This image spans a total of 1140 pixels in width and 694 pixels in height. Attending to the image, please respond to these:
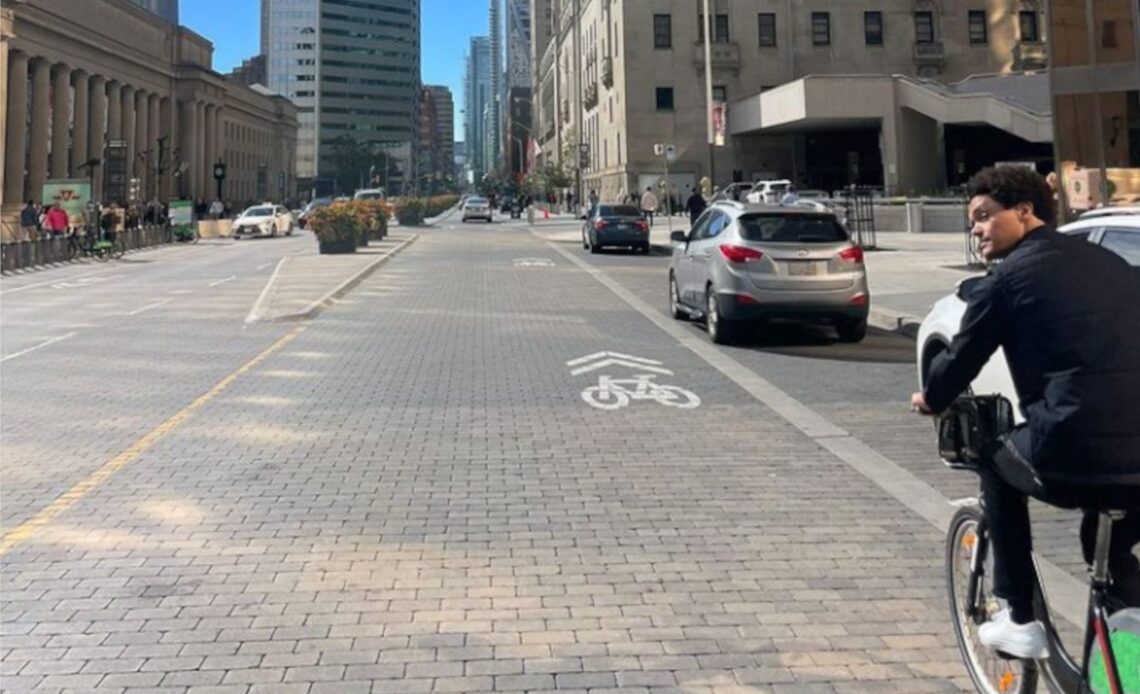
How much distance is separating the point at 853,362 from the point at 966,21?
60212 mm

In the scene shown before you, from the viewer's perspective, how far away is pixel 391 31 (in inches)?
7643

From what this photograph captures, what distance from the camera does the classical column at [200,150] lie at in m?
104

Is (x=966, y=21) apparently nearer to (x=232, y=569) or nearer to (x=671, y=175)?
(x=671, y=175)

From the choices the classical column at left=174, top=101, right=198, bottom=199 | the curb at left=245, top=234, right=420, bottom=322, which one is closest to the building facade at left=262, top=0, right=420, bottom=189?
the classical column at left=174, top=101, right=198, bottom=199

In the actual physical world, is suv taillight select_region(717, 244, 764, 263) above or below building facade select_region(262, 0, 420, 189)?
below

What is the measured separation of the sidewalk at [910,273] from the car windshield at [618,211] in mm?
1664

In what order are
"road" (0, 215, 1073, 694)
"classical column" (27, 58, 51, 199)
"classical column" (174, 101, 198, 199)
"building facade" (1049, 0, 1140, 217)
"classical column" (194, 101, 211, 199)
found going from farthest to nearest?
"classical column" (194, 101, 211, 199) → "classical column" (174, 101, 198, 199) → "classical column" (27, 58, 51, 199) → "building facade" (1049, 0, 1140, 217) → "road" (0, 215, 1073, 694)

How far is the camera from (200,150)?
105500 mm


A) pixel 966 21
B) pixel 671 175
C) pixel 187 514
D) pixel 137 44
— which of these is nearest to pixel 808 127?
pixel 671 175

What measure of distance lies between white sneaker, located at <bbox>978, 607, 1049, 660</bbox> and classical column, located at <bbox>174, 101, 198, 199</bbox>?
10674 cm

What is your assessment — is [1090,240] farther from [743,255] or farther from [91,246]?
[91,246]

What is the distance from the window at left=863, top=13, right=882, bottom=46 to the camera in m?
64.2

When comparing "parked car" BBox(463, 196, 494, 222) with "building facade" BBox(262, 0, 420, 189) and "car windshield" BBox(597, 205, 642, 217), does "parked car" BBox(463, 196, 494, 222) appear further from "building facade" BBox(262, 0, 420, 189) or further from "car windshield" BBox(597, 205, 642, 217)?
"building facade" BBox(262, 0, 420, 189)

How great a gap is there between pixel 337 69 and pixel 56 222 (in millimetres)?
160025
